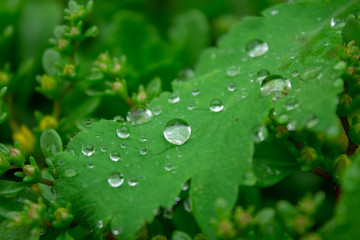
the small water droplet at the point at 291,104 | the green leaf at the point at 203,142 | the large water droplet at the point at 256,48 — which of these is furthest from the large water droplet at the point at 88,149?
the large water droplet at the point at 256,48

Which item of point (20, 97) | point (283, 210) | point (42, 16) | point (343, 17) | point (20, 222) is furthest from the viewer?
point (42, 16)

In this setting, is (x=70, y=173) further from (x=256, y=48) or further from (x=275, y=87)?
(x=256, y=48)

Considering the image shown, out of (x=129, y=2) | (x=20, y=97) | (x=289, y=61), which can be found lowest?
(x=20, y=97)

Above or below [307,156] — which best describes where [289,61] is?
above

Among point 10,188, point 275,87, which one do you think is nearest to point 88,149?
point 10,188

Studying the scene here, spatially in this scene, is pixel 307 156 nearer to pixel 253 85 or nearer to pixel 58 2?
pixel 253 85

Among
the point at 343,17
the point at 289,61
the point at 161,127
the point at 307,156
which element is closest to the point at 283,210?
the point at 307,156

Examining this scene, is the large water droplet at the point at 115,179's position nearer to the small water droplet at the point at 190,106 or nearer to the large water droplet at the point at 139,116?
the large water droplet at the point at 139,116
